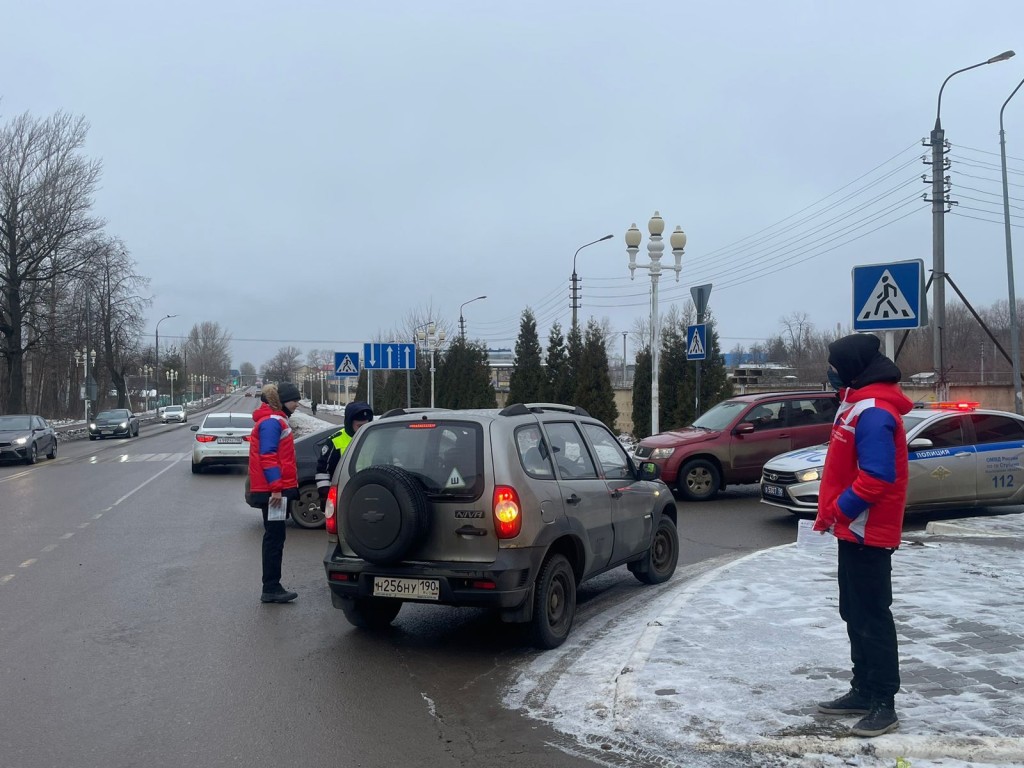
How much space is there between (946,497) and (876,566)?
8.63 m

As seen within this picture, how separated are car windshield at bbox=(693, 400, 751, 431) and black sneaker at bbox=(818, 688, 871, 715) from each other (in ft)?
36.3

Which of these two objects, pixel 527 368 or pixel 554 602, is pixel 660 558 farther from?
pixel 527 368

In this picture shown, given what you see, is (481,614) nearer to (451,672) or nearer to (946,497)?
(451,672)

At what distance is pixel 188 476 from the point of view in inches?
841

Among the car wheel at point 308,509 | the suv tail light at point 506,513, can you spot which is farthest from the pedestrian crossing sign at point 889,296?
the car wheel at point 308,509

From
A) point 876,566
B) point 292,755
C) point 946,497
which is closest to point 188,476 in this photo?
point 946,497

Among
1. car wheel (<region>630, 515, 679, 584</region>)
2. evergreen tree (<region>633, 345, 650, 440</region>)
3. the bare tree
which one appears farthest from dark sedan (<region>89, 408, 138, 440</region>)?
car wheel (<region>630, 515, 679, 584</region>)

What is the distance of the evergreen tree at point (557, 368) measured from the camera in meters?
33.8

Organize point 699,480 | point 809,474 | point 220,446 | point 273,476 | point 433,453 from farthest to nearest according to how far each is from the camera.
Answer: point 220,446 → point 699,480 → point 809,474 → point 273,476 → point 433,453

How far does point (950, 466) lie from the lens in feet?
40.3

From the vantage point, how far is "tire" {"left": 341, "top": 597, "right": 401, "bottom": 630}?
7137 millimetres

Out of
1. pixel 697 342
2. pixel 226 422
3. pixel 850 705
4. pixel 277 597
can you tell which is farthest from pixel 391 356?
pixel 850 705

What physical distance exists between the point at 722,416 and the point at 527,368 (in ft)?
68.9

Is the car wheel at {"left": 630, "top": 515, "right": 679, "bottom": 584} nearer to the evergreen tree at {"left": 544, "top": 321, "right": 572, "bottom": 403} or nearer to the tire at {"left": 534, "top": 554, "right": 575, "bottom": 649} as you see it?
the tire at {"left": 534, "top": 554, "right": 575, "bottom": 649}
